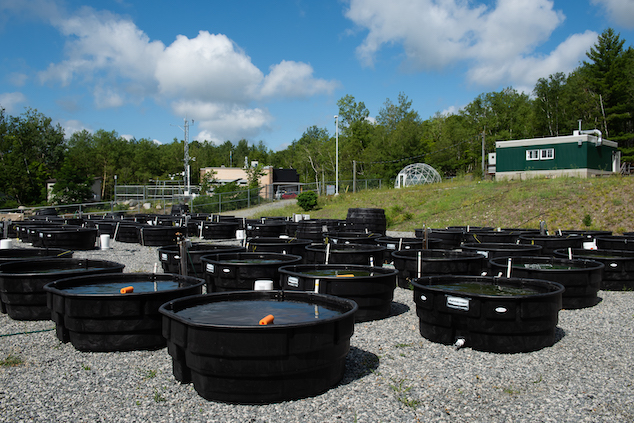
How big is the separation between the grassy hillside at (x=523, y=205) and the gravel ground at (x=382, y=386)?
2128cm

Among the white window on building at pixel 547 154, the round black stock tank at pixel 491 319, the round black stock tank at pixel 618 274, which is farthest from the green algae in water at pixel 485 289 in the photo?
the white window on building at pixel 547 154

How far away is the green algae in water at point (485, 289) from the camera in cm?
728

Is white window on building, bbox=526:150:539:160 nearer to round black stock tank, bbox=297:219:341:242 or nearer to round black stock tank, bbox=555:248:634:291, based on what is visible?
round black stock tank, bbox=297:219:341:242

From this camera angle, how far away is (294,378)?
453 centimetres

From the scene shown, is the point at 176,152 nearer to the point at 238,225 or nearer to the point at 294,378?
the point at 238,225

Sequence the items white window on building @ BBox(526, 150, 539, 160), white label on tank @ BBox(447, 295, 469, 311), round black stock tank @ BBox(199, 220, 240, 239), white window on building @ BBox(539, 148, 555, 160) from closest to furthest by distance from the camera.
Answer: white label on tank @ BBox(447, 295, 469, 311), round black stock tank @ BBox(199, 220, 240, 239), white window on building @ BBox(539, 148, 555, 160), white window on building @ BBox(526, 150, 539, 160)

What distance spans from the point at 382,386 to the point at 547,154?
133ft

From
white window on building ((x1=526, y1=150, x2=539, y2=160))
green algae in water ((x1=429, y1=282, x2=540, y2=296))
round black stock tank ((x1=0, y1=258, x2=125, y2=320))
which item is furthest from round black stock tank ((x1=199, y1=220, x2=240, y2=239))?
white window on building ((x1=526, y1=150, x2=539, y2=160))

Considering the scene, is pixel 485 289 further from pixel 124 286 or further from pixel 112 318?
pixel 124 286

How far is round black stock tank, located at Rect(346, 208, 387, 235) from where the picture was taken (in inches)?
902

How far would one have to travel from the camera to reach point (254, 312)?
5.67 m

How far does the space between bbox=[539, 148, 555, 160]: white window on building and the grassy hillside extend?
7.32 meters

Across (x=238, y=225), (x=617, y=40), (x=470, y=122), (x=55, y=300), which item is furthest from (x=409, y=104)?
(x=55, y=300)

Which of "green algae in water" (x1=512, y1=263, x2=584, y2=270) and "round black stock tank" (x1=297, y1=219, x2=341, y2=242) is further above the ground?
"round black stock tank" (x1=297, y1=219, x2=341, y2=242)
